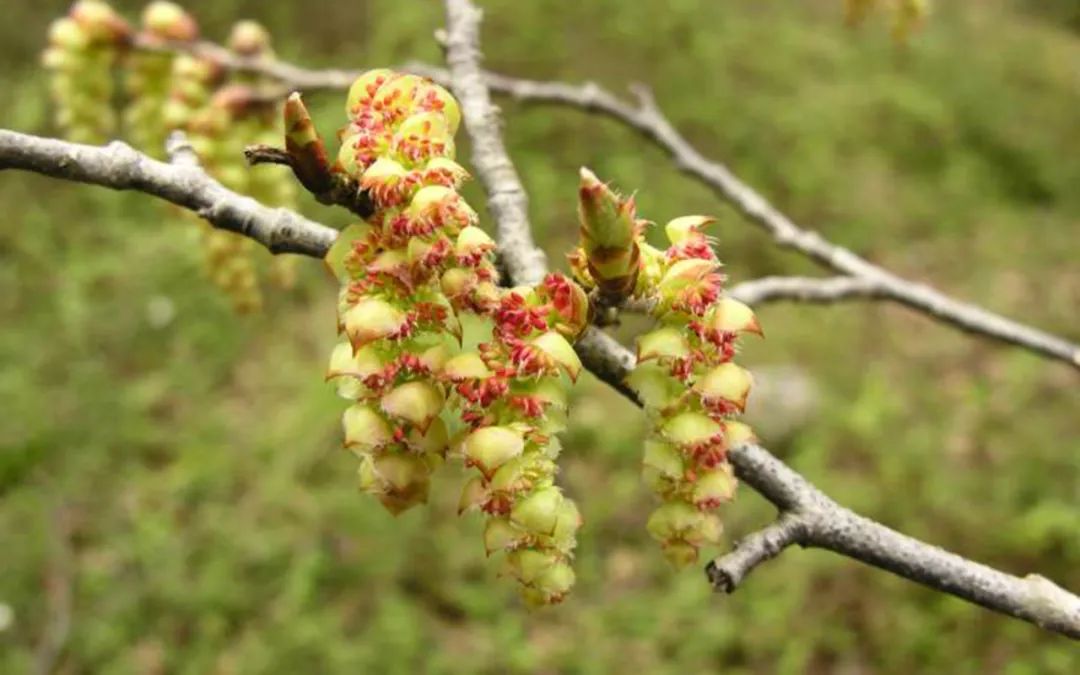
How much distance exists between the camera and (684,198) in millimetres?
4312

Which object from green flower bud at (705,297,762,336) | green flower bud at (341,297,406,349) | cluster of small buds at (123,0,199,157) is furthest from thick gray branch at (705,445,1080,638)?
cluster of small buds at (123,0,199,157)

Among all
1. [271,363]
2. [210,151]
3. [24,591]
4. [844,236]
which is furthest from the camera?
[844,236]

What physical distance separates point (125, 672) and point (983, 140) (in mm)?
4324

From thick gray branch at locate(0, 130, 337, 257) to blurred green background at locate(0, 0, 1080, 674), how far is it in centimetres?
200

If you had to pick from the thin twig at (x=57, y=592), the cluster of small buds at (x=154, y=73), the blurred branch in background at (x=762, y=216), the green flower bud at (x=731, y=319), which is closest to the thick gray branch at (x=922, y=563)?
the green flower bud at (x=731, y=319)

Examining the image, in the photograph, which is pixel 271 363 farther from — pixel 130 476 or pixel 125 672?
pixel 125 672

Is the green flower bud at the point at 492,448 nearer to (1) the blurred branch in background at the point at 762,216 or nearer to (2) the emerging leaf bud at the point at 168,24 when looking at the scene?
(1) the blurred branch in background at the point at 762,216

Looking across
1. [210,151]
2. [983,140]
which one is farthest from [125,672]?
[983,140]

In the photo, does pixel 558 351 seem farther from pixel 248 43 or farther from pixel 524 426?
pixel 248 43

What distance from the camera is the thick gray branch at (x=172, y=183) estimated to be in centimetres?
61

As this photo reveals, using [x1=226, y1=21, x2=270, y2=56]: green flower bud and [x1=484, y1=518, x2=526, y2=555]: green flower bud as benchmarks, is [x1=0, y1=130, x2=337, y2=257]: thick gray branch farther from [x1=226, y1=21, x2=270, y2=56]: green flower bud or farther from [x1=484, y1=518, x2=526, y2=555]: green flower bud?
[x1=226, y1=21, x2=270, y2=56]: green flower bud

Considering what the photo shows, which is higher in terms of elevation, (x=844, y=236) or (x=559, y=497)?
(x=844, y=236)

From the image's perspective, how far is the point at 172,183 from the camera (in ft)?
2.12

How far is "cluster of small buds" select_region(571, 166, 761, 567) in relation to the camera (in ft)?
1.75
